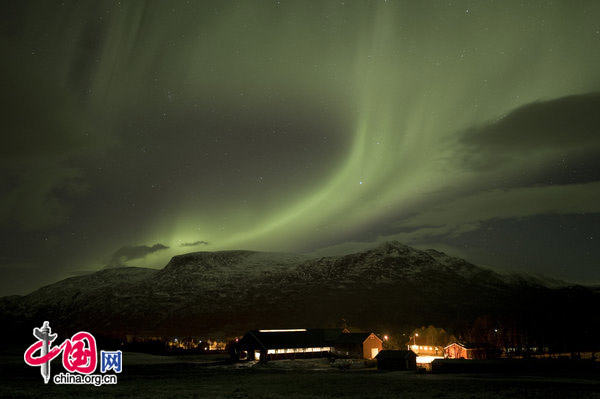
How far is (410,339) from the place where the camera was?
14950 cm

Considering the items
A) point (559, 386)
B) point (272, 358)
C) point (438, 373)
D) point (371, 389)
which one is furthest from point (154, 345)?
point (559, 386)

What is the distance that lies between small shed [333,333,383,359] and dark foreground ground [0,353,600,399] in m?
34.1

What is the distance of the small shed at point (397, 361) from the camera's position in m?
81.2

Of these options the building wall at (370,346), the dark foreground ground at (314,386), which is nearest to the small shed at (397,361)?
the dark foreground ground at (314,386)

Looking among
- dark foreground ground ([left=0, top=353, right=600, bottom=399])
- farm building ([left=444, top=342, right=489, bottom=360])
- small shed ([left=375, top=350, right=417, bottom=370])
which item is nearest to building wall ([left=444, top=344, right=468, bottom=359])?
farm building ([left=444, top=342, right=489, bottom=360])

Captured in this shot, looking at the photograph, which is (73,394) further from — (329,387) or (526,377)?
(526,377)

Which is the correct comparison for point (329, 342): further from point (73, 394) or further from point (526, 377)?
point (73, 394)

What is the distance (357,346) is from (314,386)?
52.0 m

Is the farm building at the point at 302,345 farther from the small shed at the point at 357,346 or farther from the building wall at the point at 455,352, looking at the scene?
the building wall at the point at 455,352

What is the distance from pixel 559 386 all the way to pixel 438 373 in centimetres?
2100

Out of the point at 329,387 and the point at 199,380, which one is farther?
the point at 199,380

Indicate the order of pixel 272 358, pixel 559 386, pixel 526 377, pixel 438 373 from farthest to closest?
pixel 272 358, pixel 438 373, pixel 526 377, pixel 559 386

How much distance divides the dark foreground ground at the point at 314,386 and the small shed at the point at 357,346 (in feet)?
112

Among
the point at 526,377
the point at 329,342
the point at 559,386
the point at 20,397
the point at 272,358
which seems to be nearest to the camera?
the point at 20,397
